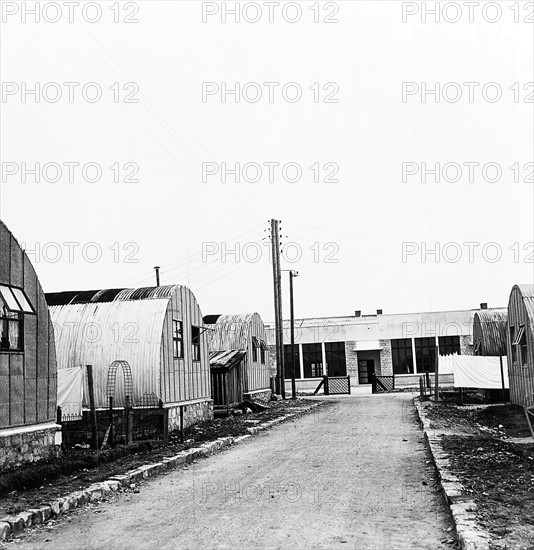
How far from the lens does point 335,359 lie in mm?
52406

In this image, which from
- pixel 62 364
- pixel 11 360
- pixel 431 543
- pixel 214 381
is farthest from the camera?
pixel 214 381

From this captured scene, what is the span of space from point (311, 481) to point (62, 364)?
12142 millimetres

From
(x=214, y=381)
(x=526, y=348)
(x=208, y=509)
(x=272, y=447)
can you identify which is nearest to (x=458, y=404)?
(x=526, y=348)

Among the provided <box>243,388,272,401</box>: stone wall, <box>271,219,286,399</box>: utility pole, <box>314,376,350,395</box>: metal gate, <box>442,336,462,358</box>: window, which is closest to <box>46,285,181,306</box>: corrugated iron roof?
<box>243,388,272,401</box>: stone wall

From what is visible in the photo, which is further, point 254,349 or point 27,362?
point 254,349

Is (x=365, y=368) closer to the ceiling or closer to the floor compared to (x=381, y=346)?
closer to the floor

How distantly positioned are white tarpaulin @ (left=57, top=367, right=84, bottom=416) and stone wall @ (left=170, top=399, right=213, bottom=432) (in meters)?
2.95

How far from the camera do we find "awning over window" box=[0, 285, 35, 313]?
12.3 metres

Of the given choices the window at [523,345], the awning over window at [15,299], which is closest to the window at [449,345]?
the window at [523,345]

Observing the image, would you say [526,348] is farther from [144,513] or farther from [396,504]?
[144,513]

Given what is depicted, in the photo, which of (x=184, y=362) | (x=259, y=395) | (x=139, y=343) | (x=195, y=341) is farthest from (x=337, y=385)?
(x=139, y=343)

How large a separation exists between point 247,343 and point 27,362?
2018 cm

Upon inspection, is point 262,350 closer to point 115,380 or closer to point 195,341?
point 195,341

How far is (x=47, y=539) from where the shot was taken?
7594mm
